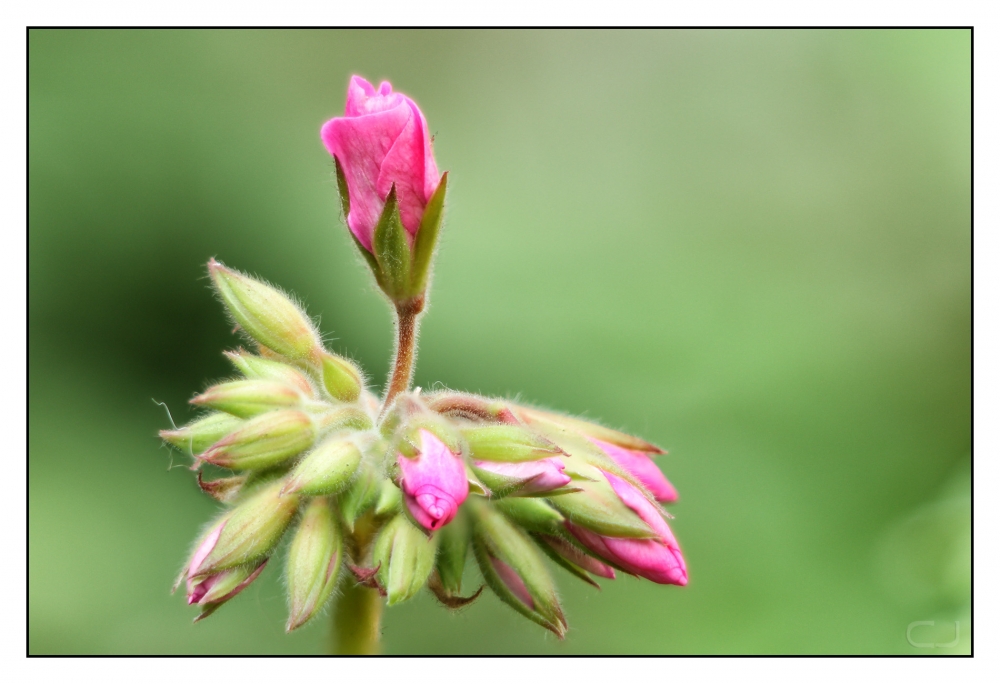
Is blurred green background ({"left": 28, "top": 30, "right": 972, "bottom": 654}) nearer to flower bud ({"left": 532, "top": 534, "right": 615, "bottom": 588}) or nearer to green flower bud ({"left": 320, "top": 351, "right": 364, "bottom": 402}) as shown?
flower bud ({"left": 532, "top": 534, "right": 615, "bottom": 588})

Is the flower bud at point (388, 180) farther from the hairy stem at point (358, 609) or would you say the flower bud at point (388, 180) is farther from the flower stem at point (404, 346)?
the hairy stem at point (358, 609)

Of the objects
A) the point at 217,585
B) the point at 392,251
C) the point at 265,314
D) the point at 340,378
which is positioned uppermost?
the point at 392,251

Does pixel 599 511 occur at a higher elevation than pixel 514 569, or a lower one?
higher

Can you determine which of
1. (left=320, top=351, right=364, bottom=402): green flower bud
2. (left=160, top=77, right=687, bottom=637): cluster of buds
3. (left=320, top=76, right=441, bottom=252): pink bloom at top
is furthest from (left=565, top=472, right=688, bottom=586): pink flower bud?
(left=320, top=76, right=441, bottom=252): pink bloom at top

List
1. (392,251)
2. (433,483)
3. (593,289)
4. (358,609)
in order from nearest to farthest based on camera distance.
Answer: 1. (433,483)
2. (392,251)
3. (358,609)
4. (593,289)

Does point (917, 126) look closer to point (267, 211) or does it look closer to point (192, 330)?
point (267, 211)

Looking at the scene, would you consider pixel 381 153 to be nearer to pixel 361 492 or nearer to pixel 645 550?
pixel 361 492

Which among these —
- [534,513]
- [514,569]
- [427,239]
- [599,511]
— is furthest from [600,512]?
[427,239]
